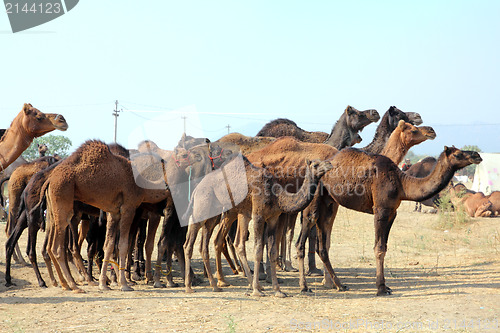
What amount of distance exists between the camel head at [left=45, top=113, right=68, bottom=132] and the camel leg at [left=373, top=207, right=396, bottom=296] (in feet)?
18.0

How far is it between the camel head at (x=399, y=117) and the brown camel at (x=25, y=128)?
6.62 meters

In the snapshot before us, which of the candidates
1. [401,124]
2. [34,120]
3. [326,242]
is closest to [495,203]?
[401,124]

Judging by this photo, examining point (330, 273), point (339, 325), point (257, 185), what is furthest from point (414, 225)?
point (339, 325)

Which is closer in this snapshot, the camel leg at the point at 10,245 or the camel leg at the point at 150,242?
the camel leg at the point at 150,242

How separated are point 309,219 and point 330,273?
961 millimetres

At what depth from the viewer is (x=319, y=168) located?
291 inches

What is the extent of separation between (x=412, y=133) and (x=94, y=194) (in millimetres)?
6183

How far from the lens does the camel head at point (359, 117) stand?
11.5 metres

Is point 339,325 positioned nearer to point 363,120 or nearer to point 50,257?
point 50,257

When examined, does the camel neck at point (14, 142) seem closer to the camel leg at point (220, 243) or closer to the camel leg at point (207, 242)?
the camel leg at point (207, 242)

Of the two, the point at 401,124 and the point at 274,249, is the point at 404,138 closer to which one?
the point at 401,124

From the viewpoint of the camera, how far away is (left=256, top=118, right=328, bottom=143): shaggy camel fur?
471 inches

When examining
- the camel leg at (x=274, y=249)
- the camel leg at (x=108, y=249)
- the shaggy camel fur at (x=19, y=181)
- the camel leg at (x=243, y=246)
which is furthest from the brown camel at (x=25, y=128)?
the camel leg at (x=274, y=249)

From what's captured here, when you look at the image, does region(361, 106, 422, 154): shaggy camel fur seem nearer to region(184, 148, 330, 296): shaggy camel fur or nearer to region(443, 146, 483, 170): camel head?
region(443, 146, 483, 170): camel head
